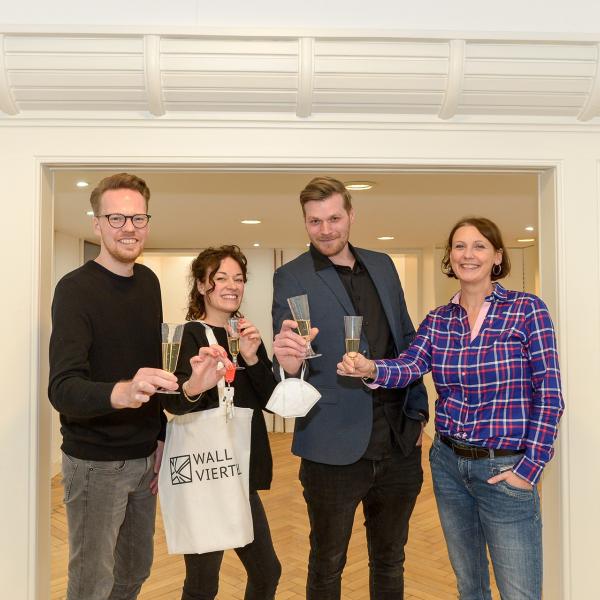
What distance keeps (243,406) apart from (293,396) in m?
0.22

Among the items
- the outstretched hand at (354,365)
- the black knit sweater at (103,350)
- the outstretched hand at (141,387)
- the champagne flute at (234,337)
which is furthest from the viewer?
the champagne flute at (234,337)

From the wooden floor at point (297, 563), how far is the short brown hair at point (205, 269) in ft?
6.29

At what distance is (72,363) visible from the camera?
169cm

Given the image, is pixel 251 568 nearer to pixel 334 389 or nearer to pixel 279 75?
pixel 334 389

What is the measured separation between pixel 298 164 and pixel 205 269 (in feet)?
1.55

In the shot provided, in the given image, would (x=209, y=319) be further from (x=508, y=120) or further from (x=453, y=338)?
(x=508, y=120)

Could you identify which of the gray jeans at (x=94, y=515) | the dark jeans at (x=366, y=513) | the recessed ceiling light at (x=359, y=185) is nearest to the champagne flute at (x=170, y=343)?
the gray jeans at (x=94, y=515)

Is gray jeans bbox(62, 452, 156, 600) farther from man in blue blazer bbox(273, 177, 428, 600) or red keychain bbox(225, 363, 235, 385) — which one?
man in blue blazer bbox(273, 177, 428, 600)

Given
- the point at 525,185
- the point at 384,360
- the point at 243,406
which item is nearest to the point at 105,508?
the point at 243,406

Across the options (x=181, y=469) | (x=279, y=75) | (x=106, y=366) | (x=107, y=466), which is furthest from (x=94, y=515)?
(x=279, y=75)

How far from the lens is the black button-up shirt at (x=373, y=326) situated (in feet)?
6.74

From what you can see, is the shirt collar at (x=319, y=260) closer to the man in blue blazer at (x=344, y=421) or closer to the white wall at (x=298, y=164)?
the man in blue blazer at (x=344, y=421)

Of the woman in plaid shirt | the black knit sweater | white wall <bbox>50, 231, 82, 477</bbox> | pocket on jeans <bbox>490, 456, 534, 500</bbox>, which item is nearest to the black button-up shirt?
the woman in plaid shirt

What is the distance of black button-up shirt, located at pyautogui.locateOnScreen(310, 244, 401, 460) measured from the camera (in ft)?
6.74
